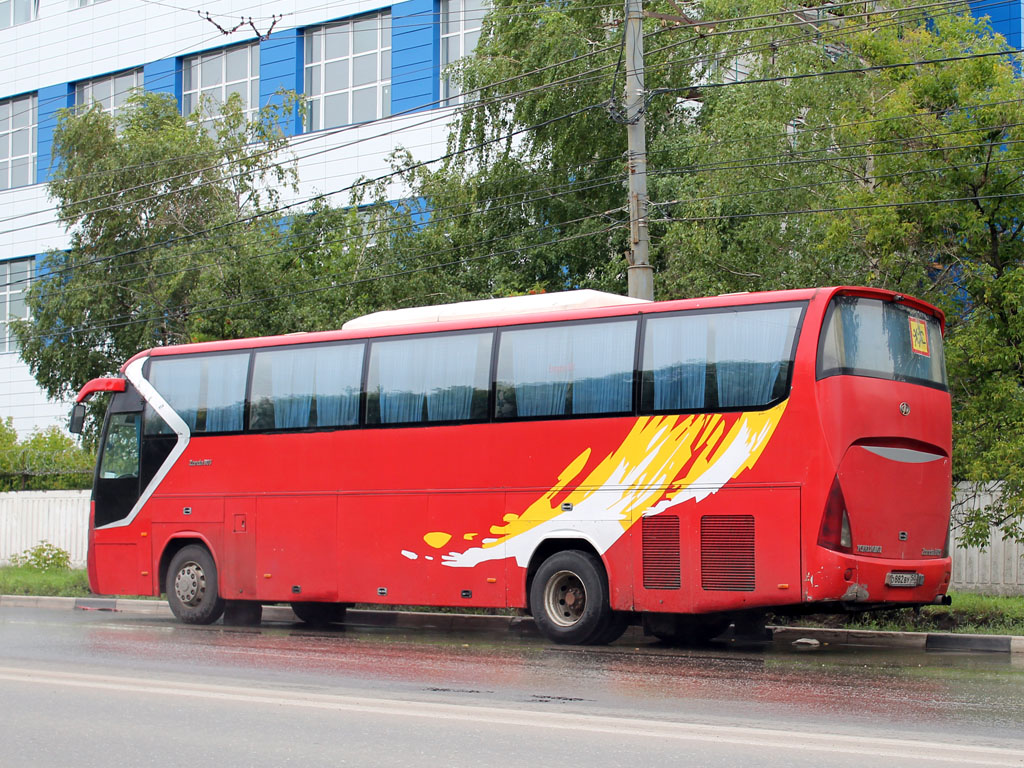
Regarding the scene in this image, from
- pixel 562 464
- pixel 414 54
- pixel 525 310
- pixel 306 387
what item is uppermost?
pixel 414 54

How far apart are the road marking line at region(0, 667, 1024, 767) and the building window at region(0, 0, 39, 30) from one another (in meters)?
40.2

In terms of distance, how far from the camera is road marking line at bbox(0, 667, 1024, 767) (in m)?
7.34

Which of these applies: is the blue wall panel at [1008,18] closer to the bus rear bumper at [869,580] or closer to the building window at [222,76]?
the building window at [222,76]

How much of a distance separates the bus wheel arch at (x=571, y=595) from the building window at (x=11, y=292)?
3394 centimetres

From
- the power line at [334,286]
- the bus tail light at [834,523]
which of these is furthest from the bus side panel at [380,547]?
the power line at [334,286]

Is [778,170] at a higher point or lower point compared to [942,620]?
higher

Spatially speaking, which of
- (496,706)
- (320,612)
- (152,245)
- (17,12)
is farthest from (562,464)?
(17,12)

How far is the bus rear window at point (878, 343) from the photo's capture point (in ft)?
44.2

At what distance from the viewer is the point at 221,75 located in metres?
40.5

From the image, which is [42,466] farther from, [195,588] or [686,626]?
[686,626]

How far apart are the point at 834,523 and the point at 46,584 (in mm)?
16843

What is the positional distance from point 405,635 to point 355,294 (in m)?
10.9

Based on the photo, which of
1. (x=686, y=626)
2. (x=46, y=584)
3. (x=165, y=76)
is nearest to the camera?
(x=686, y=626)

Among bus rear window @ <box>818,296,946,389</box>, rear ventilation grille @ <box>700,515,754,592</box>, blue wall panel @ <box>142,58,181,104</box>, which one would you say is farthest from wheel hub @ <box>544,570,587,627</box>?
blue wall panel @ <box>142,58,181,104</box>
